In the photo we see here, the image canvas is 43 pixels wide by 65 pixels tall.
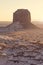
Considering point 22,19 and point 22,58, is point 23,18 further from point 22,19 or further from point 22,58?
point 22,58

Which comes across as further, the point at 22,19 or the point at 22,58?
the point at 22,19

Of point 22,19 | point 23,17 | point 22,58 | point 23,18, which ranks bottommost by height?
point 22,19

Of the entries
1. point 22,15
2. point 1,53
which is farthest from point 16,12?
point 1,53

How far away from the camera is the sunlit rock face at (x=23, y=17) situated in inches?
2234

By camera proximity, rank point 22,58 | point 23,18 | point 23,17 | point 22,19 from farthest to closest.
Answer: point 22,19 → point 23,18 → point 23,17 → point 22,58

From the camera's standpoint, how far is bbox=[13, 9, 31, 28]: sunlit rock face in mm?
56750

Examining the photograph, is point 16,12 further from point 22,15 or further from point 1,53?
point 1,53

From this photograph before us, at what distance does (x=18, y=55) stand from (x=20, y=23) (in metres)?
41.1

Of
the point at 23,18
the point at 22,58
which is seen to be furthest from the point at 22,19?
the point at 22,58

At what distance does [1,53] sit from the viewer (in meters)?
16.9

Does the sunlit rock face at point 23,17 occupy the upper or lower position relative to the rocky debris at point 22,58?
lower

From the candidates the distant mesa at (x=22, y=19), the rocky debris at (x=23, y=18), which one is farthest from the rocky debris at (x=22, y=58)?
the rocky debris at (x=23, y=18)

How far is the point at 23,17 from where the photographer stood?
56781mm

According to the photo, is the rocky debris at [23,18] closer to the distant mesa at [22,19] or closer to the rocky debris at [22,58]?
the distant mesa at [22,19]
